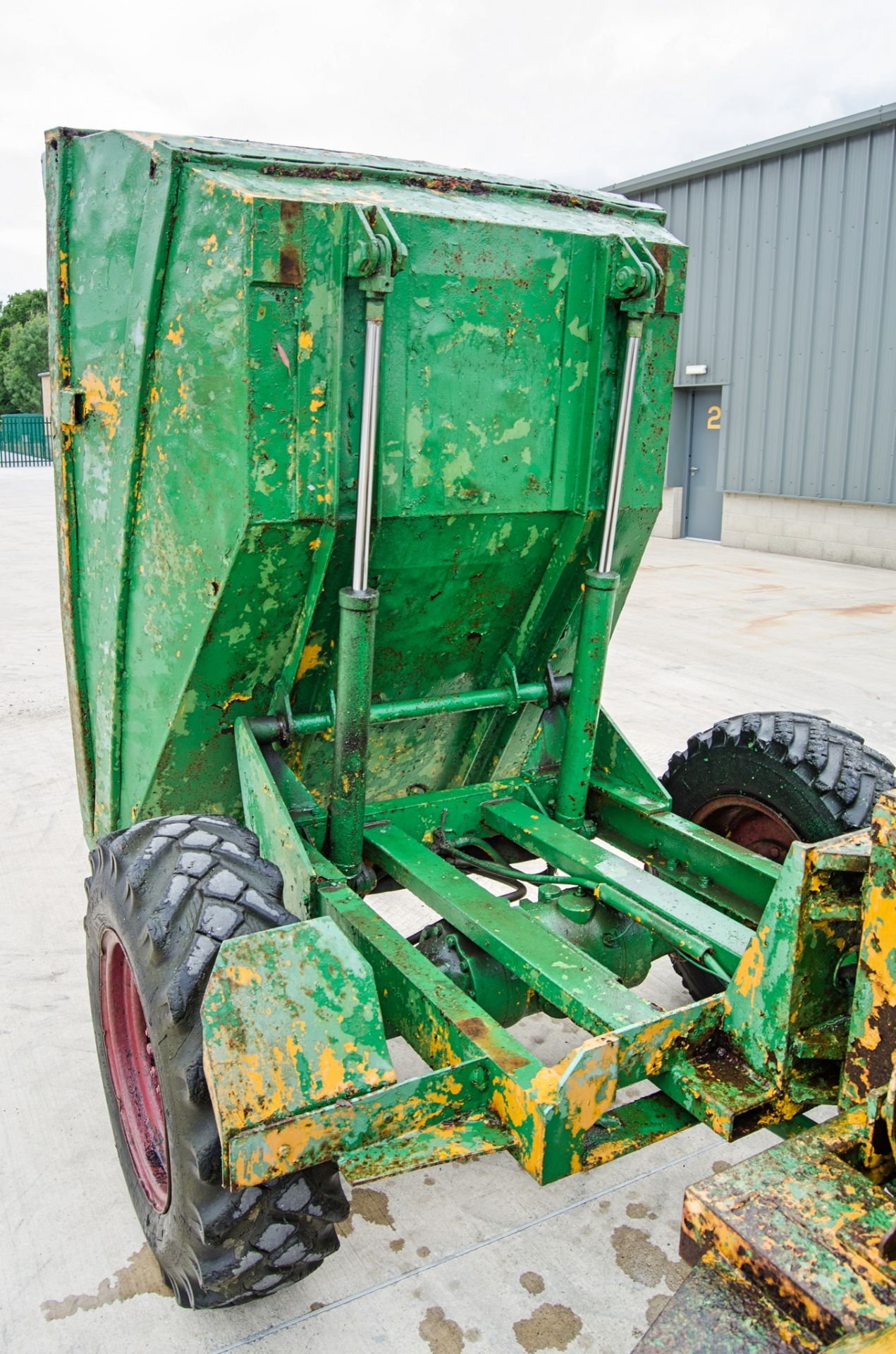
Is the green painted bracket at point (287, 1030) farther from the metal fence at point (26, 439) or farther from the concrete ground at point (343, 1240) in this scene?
the metal fence at point (26, 439)

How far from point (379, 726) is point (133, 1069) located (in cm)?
126

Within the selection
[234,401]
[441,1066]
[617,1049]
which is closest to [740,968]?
[617,1049]

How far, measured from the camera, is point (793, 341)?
15.4m

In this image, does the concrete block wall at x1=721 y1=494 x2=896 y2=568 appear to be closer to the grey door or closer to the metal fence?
the grey door

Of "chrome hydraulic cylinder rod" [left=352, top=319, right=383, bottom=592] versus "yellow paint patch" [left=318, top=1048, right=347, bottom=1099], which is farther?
"chrome hydraulic cylinder rod" [left=352, top=319, right=383, bottom=592]

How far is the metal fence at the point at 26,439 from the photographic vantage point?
36344mm

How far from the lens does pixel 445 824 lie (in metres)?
3.58

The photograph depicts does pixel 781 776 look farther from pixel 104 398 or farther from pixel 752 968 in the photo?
Answer: pixel 104 398

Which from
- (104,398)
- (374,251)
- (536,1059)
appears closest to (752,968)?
(536,1059)

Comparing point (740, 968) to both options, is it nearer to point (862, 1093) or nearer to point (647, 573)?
point (862, 1093)

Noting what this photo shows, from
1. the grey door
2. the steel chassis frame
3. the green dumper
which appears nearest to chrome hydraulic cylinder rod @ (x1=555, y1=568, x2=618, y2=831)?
the green dumper

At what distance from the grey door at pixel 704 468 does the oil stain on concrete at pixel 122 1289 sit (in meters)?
15.9

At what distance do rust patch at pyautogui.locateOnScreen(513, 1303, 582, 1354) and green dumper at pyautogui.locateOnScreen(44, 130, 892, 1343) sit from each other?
0.54 metres

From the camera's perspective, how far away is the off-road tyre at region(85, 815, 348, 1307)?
2.24 m
